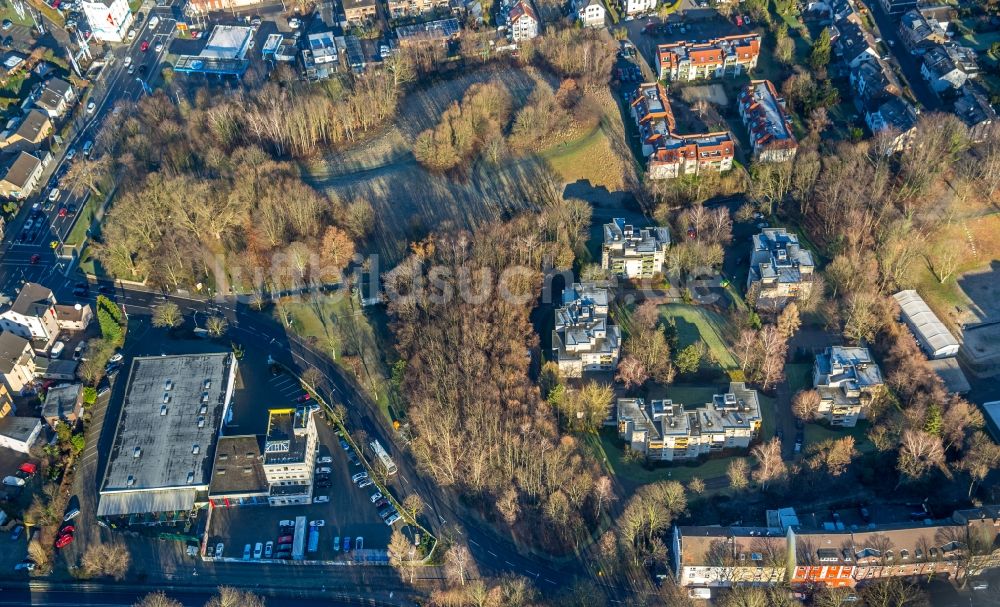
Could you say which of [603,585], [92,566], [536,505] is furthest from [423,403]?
[92,566]

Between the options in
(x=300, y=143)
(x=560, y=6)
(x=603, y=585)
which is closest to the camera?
(x=603, y=585)

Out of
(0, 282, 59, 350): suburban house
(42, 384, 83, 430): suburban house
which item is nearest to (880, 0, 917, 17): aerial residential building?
(0, 282, 59, 350): suburban house

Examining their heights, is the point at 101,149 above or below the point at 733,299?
above

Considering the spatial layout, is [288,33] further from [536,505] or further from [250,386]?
[536,505]

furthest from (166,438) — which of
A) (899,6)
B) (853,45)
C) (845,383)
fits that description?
(899,6)

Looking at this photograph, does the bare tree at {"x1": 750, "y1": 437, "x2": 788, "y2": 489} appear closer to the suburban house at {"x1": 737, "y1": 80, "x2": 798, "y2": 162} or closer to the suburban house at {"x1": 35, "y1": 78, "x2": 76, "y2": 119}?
the suburban house at {"x1": 737, "y1": 80, "x2": 798, "y2": 162}

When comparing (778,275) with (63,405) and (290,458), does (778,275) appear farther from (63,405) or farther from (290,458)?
(63,405)

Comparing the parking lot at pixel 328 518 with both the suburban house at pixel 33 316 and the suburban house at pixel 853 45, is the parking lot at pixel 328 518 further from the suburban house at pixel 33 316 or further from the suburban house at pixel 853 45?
the suburban house at pixel 853 45
